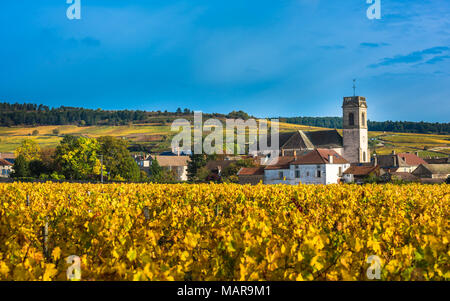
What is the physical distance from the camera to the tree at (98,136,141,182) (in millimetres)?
75188

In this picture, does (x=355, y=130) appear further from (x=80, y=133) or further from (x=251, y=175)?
(x=80, y=133)

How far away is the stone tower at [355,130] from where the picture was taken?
324 feet

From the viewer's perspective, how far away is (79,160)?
7512cm

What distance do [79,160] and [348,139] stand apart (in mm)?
58840

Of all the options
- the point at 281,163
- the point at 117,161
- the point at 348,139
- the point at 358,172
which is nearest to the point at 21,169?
the point at 117,161

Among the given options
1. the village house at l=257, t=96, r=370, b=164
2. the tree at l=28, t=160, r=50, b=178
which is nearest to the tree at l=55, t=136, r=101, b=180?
the tree at l=28, t=160, r=50, b=178

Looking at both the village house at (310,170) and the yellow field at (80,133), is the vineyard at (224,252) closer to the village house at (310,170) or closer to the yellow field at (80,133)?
the village house at (310,170)

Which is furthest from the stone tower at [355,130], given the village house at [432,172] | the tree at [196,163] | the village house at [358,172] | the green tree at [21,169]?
the green tree at [21,169]

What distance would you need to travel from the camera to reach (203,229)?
27.6 ft

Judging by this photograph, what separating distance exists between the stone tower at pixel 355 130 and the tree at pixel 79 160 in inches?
2183

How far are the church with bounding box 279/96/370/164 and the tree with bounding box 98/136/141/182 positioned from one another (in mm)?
35088

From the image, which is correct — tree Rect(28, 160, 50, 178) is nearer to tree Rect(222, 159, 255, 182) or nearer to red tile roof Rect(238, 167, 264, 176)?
tree Rect(222, 159, 255, 182)
